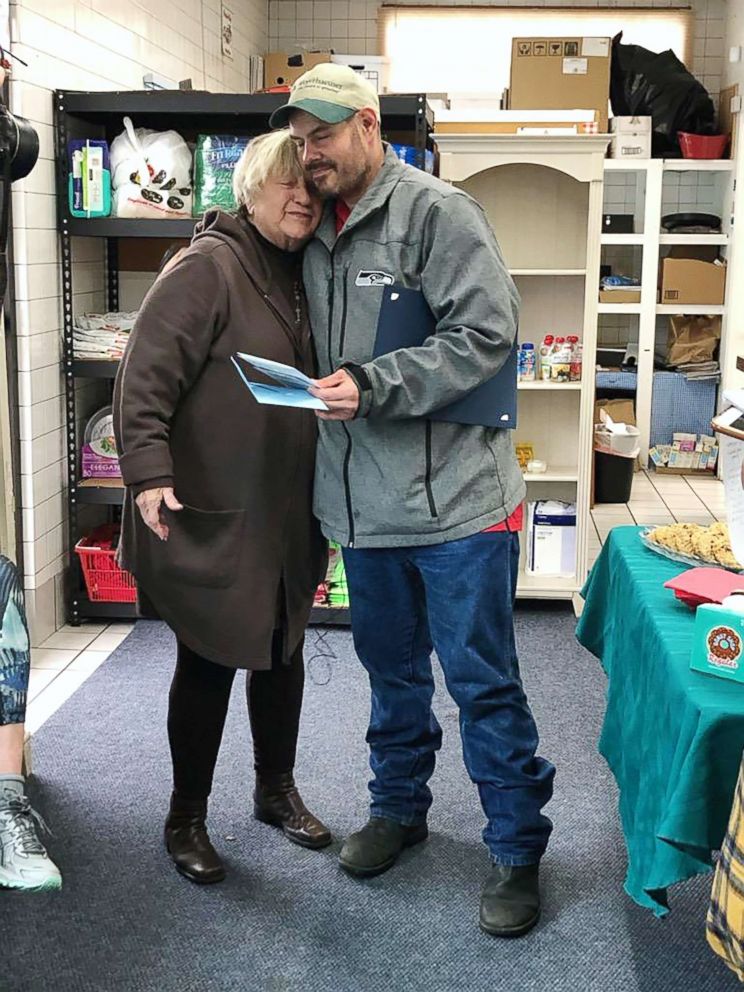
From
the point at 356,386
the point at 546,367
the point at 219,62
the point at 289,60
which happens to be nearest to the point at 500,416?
the point at 356,386

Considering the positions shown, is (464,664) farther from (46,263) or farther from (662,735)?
(46,263)

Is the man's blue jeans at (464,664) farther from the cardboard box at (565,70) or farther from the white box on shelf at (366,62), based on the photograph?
the white box on shelf at (366,62)

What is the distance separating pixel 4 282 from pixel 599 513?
4.40 m

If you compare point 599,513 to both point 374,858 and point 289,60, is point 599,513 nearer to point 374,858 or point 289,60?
point 289,60

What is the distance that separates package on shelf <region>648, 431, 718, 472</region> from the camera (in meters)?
7.37

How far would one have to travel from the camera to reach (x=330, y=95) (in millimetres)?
2080

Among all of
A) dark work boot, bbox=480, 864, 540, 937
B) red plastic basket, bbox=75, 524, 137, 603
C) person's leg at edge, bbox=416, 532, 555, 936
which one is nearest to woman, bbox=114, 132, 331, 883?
person's leg at edge, bbox=416, 532, 555, 936

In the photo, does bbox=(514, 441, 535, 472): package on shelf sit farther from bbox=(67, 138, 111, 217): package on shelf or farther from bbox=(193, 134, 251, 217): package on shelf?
bbox=(67, 138, 111, 217): package on shelf

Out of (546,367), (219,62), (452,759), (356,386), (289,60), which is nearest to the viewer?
(356,386)

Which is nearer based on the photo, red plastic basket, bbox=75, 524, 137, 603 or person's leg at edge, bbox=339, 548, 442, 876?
person's leg at edge, bbox=339, 548, 442, 876

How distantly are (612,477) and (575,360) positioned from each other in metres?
2.17

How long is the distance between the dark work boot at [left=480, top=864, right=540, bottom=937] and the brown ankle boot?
0.42m

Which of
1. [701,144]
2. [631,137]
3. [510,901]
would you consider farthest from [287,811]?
[701,144]

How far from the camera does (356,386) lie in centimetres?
203
